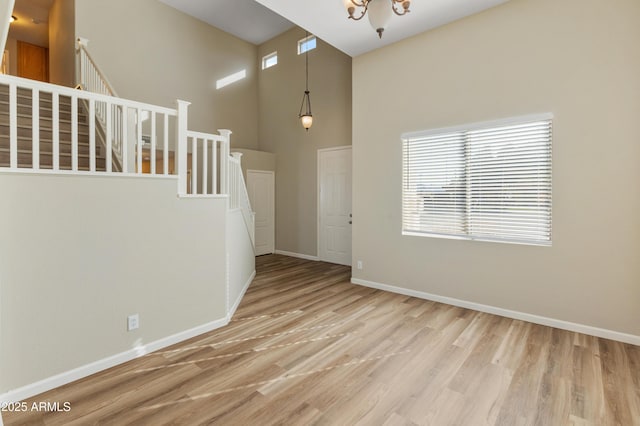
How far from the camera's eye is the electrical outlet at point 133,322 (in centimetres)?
256

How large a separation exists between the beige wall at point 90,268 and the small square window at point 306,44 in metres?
5.11

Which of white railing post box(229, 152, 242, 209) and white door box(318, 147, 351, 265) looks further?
white door box(318, 147, 351, 265)

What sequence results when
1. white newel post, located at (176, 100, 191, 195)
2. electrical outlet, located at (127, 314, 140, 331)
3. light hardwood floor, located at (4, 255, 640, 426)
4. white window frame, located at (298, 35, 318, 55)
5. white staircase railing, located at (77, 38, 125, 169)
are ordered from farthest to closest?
white window frame, located at (298, 35, 318, 55) < white staircase railing, located at (77, 38, 125, 169) < white newel post, located at (176, 100, 191, 195) < electrical outlet, located at (127, 314, 140, 331) < light hardwood floor, located at (4, 255, 640, 426)

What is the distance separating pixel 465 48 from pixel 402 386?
3838mm

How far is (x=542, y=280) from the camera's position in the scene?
3.26 metres

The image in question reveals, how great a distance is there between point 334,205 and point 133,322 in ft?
14.4

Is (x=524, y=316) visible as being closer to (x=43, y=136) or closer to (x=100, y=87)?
(x=43, y=136)

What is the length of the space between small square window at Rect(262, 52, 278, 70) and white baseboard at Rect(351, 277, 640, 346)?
19.8 ft

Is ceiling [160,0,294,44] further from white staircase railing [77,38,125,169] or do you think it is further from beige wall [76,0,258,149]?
white staircase railing [77,38,125,169]

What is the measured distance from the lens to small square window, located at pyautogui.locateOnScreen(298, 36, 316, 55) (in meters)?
6.54

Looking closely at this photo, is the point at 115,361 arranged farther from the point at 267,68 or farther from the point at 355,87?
the point at 267,68

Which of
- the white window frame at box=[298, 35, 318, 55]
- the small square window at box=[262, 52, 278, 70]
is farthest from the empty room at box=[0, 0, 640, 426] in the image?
the small square window at box=[262, 52, 278, 70]

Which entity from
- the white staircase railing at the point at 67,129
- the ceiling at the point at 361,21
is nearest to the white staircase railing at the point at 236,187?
the white staircase railing at the point at 67,129

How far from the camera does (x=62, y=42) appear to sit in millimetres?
5816
